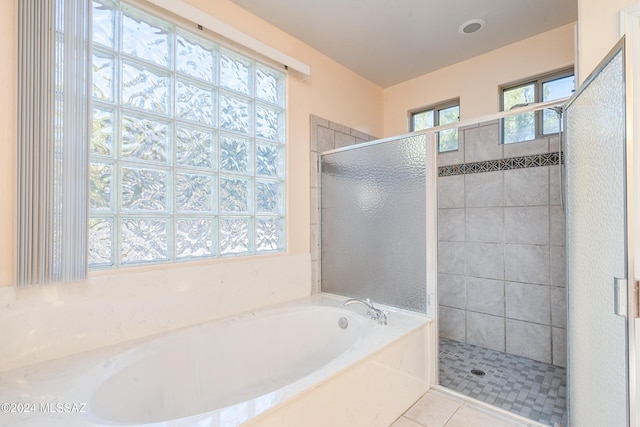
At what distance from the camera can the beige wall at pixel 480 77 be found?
2.32 m

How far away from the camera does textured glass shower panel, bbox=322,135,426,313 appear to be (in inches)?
80.8

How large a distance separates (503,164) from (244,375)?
2.50 metres

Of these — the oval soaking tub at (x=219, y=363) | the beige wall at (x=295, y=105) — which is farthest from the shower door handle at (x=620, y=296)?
the beige wall at (x=295, y=105)

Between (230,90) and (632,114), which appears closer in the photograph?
(632,114)

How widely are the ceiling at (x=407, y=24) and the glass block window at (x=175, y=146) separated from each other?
0.45 meters

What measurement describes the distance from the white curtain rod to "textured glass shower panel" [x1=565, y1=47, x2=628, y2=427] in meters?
1.75

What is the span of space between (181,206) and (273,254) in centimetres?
74

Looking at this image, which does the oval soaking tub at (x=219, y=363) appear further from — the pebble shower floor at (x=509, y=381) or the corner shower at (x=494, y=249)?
the pebble shower floor at (x=509, y=381)

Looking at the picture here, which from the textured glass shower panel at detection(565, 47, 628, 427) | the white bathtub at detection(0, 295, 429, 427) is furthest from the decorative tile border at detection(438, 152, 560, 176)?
the white bathtub at detection(0, 295, 429, 427)

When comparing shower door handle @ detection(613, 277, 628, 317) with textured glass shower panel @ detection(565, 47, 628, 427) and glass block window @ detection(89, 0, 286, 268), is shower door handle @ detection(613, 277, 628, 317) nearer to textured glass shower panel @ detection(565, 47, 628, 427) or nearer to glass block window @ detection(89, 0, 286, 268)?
textured glass shower panel @ detection(565, 47, 628, 427)

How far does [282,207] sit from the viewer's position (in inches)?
93.2

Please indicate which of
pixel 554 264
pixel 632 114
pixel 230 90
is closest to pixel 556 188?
pixel 554 264

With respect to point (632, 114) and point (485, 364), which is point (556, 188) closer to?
point (485, 364)

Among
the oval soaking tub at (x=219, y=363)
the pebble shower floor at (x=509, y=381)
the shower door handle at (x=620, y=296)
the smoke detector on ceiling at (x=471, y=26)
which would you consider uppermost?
the smoke detector on ceiling at (x=471, y=26)
